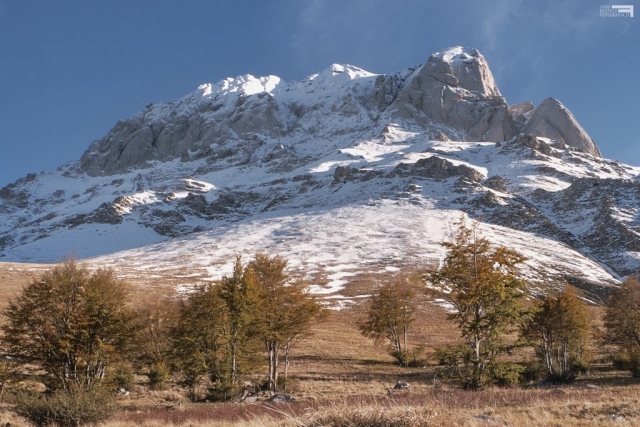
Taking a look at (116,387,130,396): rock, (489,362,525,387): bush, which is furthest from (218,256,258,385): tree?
(489,362,525,387): bush

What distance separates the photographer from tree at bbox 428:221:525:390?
20.0 meters

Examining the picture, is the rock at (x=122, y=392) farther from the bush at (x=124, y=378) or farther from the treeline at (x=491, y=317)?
the treeline at (x=491, y=317)

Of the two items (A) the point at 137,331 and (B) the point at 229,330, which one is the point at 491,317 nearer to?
(B) the point at 229,330

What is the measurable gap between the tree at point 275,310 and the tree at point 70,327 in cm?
845

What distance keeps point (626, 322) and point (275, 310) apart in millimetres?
28129

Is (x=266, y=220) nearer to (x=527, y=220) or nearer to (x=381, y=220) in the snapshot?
(x=381, y=220)

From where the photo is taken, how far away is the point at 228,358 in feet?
83.0

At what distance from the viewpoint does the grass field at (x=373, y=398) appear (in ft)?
26.5

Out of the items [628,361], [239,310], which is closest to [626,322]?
[628,361]

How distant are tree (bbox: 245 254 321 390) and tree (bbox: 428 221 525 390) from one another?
1089 cm

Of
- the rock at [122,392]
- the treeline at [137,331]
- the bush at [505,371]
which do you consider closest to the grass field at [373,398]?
the rock at [122,392]

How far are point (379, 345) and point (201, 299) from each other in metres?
27.8

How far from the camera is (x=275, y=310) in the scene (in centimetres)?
2953

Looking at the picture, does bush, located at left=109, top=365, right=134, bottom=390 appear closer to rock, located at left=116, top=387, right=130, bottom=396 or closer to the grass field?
rock, located at left=116, top=387, right=130, bottom=396
